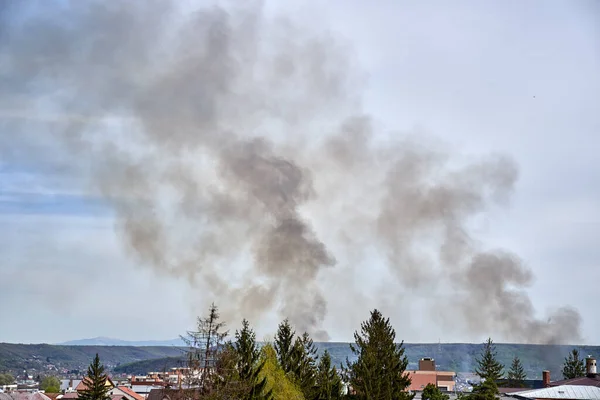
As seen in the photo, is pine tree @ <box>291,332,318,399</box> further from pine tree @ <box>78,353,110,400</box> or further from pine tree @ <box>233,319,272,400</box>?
pine tree @ <box>78,353,110,400</box>

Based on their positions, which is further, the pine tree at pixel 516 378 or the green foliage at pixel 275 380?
the pine tree at pixel 516 378

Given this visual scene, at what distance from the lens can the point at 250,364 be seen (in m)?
48.4

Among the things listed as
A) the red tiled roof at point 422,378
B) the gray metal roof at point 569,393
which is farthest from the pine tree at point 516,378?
the gray metal roof at point 569,393

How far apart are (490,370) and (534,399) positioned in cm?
504

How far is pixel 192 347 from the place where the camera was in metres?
41.1

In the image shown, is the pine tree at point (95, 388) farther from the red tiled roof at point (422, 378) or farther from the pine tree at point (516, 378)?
the pine tree at point (516, 378)

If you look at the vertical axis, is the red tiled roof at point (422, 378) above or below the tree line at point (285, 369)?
above

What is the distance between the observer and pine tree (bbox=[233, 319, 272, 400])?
A: 45.8 meters

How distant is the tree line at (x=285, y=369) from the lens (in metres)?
41.0

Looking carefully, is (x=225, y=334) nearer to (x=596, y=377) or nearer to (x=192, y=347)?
(x=192, y=347)

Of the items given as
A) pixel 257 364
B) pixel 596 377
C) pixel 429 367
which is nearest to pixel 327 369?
pixel 257 364

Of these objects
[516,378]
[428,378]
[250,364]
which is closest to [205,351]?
[250,364]

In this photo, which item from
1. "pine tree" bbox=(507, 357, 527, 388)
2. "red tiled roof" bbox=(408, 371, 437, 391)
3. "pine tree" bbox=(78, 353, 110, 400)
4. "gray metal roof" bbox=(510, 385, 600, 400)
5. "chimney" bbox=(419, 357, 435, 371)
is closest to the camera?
"gray metal roof" bbox=(510, 385, 600, 400)

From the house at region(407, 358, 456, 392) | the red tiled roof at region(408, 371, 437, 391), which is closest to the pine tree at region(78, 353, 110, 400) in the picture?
the house at region(407, 358, 456, 392)
